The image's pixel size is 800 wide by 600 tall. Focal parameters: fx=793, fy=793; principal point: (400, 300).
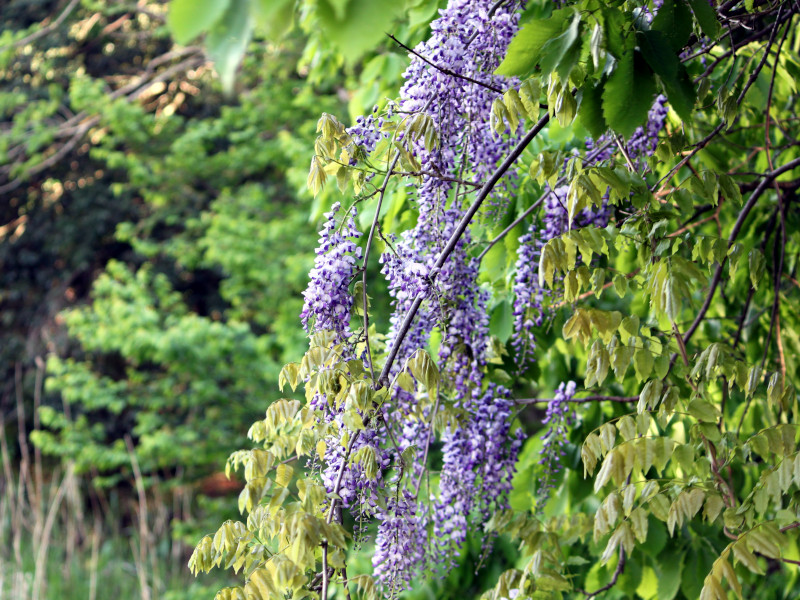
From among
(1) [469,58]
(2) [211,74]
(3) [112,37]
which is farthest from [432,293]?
(3) [112,37]

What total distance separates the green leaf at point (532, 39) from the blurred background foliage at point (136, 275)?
3225 mm

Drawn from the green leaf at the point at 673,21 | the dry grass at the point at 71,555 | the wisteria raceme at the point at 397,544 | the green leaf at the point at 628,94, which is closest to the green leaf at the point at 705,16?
the green leaf at the point at 673,21

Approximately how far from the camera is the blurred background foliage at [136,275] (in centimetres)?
554

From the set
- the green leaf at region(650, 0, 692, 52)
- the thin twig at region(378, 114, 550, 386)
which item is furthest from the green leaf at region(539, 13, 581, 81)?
the thin twig at region(378, 114, 550, 386)

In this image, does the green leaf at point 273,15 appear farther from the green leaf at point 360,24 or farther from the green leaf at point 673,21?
the green leaf at point 673,21

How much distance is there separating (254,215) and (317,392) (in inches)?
224

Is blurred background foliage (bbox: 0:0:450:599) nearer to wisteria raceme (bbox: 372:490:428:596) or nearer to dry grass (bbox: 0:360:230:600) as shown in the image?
dry grass (bbox: 0:360:230:600)

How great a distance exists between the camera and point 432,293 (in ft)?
4.85

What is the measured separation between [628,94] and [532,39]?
0.51ft

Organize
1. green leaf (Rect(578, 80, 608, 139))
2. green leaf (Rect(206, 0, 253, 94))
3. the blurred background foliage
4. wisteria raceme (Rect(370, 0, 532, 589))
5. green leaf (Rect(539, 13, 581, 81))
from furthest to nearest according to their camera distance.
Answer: the blurred background foliage → wisteria raceme (Rect(370, 0, 532, 589)) → green leaf (Rect(578, 80, 608, 139)) → green leaf (Rect(539, 13, 581, 81)) → green leaf (Rect(206, 0, 253, 94))

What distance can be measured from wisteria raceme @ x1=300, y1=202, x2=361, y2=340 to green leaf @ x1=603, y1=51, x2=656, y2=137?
54cm

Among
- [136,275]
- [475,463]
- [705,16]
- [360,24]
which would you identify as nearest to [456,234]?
[705,16]

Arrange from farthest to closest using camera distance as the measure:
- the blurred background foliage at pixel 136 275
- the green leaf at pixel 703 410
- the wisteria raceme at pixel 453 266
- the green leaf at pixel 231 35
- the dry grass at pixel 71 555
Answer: the blurred background foliage at pixel 136 275
the dry grass at pixel 71 555
the wisteria raceme at pixel 453 266
the green leaf at pixel 703 410
the green leaf at pixel 231 35

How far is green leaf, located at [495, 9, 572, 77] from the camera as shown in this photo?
1.11 meters
